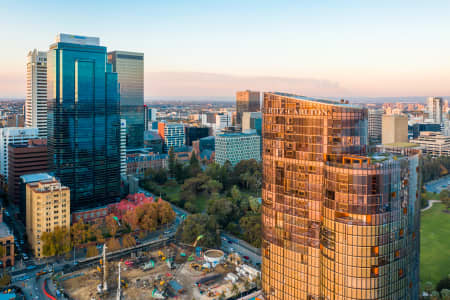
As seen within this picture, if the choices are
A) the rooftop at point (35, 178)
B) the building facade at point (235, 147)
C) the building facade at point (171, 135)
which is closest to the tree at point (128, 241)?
the rooftop at point (35, 178)

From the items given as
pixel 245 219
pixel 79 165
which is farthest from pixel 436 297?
pixel 79 165

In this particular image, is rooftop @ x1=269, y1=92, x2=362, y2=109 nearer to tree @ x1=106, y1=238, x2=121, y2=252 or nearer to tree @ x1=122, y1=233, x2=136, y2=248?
A: tree @ x1=106, y1=238, x2=121, y2=252

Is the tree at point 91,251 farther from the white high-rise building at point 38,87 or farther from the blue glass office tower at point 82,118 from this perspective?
the white high-rise building at point 38,87

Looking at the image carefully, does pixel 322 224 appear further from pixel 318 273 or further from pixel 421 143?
pixel 421 143

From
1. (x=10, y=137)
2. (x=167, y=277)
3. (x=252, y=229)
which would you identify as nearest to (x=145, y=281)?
(x=167, y=277)

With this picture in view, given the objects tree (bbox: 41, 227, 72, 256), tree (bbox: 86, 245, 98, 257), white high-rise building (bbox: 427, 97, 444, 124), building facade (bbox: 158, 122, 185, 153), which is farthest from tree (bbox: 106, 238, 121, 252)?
white high-rise building (bbox: 427, 97, 444, 124)
